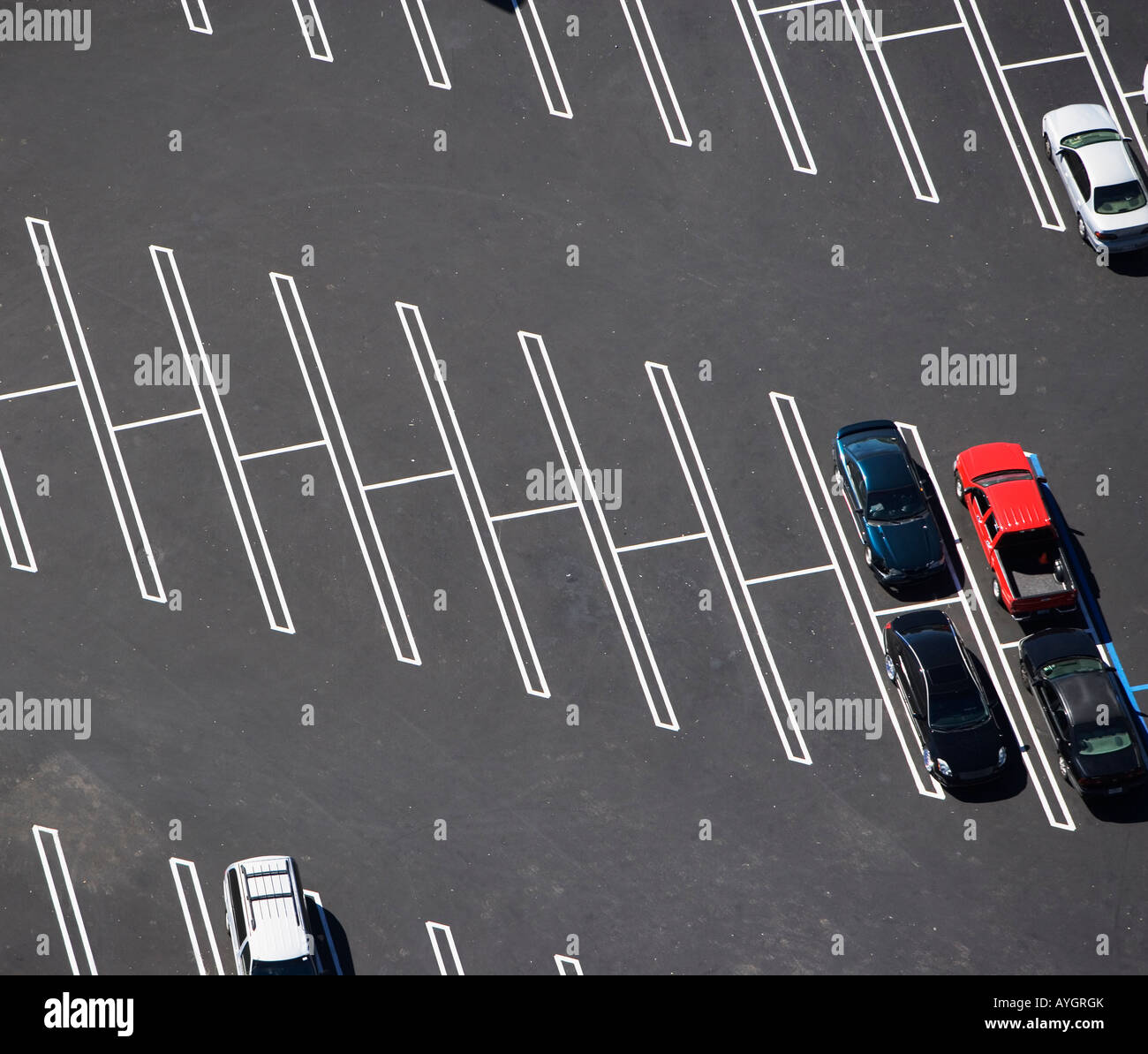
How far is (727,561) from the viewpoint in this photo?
36.2 m

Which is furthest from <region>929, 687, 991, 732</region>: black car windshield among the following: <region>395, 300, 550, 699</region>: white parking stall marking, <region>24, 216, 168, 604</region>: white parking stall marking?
<region>24, 216, 168, 604</region>: white parking stall marking

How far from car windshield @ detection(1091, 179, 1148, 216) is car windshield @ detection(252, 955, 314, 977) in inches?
A: 933

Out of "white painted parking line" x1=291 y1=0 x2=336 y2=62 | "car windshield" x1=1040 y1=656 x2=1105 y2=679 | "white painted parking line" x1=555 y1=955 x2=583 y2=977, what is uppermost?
"white painted parking line" x1=291 y1=0 x2=336 y2=62

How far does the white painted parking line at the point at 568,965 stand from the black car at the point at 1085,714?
10457mm

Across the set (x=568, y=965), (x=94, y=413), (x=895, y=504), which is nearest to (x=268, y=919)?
(x=568, y=965)

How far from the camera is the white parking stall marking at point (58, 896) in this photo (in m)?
33.1

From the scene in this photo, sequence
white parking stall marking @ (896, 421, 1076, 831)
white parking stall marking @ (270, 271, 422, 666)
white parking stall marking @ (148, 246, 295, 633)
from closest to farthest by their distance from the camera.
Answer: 1. white parking stall marking @ (896, 421, 1076, 831)
2. white parking stall marking @ (270, 271, 422, 666)
3. white parking stall marking @ (148, 246, 295, 633)

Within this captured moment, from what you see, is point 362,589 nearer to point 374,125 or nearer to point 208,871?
point 208,871

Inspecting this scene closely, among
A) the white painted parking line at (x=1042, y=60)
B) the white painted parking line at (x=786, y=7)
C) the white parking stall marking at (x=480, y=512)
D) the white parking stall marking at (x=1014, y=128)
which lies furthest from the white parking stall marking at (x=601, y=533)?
the white painted parking line at (x=1042, y=60)

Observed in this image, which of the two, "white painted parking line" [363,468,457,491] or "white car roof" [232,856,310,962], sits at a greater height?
"white painted parking line" [363,468,457,491]

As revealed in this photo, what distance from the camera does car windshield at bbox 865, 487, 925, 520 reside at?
35438 millimetres

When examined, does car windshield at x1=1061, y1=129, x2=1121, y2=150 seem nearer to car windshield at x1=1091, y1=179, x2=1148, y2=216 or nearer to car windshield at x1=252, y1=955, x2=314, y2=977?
car windshield at x1=1091, y1=179, x2=1148, y2=216

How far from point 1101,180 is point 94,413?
76.3ft

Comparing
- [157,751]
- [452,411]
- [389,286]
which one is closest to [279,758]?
[157,751]
